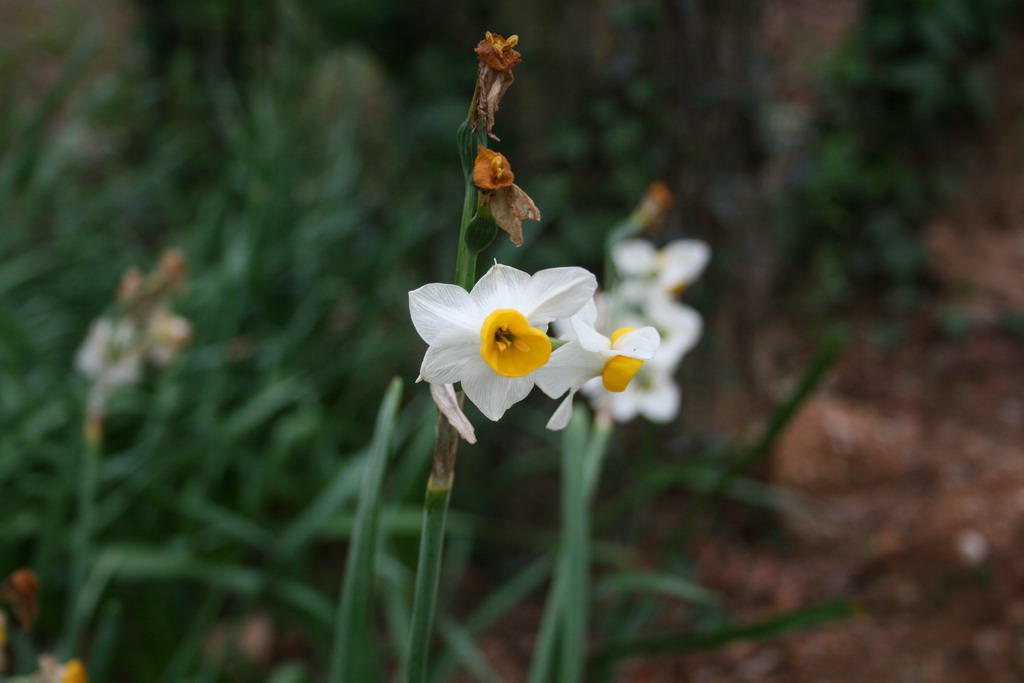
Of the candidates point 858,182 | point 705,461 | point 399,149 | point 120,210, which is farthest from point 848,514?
point 120,210

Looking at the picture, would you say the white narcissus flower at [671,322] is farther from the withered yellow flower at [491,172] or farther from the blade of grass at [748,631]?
the withered yellow flower at [491,172]

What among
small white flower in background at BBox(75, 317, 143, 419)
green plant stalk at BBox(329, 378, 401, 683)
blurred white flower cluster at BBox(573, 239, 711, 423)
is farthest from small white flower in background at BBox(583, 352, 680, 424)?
small white flower in background at BBox(75, 317, 143, 419)

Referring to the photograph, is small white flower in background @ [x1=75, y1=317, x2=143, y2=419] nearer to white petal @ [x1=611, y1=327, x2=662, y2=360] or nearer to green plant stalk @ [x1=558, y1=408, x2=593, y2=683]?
green plant stalk @ [x1=558, y1=408, x2=593, y2=683]

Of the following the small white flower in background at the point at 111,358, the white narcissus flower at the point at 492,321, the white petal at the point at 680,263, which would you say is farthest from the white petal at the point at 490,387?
the small white flower in background at the point at 111,358

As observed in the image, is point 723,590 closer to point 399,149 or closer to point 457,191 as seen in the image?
point 457,191

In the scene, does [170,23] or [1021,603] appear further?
[170,23]

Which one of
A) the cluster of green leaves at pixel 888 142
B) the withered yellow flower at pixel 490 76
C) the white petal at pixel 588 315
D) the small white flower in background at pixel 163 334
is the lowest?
the white petal at pixel 588 315
